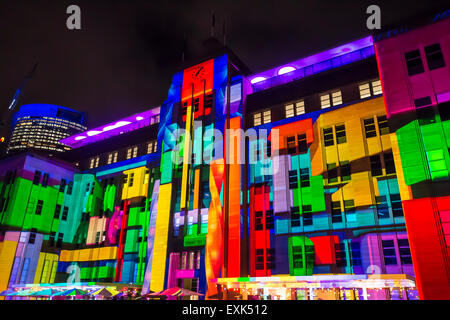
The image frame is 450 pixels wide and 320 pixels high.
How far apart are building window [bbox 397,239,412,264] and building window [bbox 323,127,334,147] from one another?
1312 centimetres

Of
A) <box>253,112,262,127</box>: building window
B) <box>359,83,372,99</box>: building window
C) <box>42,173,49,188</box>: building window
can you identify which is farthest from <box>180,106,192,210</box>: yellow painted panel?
<box>42,173,49,188</box>: building window

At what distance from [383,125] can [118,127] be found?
49.8 m

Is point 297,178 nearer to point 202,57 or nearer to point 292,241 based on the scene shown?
point 292,241

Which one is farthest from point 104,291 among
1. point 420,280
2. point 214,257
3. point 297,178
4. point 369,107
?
point 369,107

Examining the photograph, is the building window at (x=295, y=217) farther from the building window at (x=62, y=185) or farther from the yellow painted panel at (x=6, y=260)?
the building window at (x=62, y=185)

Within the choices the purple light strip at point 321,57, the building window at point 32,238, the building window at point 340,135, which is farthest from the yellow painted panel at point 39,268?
the building window at point 340,135

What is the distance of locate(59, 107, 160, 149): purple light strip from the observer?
65688 mm

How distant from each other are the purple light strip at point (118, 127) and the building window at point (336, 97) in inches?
1306

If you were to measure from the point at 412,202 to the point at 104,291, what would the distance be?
1384 inches

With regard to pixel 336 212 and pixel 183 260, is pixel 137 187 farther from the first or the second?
pixel 336 212

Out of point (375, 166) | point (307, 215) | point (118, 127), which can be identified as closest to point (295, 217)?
point (307, 215)

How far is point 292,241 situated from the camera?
37.8 m

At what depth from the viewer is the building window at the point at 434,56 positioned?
3431 cm

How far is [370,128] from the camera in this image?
3859 cm
